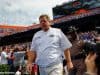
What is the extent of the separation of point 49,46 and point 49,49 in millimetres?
50

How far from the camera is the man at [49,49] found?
6.48 m

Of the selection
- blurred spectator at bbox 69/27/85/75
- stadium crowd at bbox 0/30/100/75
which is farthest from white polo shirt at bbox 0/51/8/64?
blurred spectator at bbox 69/27/85/75

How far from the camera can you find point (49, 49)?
6516 millimetres

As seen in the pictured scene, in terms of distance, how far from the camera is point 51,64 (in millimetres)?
6473

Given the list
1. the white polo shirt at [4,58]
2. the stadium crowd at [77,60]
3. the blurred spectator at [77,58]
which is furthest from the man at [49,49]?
the white polo shirt at [4,58]

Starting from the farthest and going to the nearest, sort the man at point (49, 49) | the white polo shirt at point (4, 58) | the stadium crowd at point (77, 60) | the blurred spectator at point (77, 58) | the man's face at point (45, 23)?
the white polo shirt at point (4, 58) → the blurred spectator at point (77, 58) → the man's face at point (45, 23) → the man at point (49, 49) → the stadium crowd at point (77, 60)

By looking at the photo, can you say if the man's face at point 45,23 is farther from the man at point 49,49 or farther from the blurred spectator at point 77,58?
the blurred spectator at point 77,58

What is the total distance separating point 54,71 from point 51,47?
1.31 feet

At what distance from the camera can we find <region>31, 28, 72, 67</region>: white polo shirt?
6488mm

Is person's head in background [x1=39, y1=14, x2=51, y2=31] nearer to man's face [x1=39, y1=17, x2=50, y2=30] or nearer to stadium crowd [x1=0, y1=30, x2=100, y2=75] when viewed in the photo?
man's face [x1=39, y1=17, x2=50, y2=30]

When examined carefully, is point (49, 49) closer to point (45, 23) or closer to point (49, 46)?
point (49, 46)

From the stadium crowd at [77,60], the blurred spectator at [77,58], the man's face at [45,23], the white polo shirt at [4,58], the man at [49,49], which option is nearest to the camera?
the stadium crowd at [77,60]

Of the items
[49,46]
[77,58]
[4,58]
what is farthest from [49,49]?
[4,58]

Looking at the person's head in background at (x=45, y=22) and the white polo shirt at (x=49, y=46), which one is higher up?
the person's head in background at (x=45, y=22)
